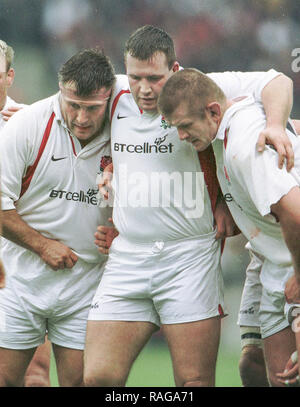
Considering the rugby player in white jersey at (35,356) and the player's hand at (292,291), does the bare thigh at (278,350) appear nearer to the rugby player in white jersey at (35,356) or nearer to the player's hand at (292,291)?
the player's hand at (292,291)

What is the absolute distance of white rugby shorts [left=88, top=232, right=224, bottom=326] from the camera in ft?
9.28

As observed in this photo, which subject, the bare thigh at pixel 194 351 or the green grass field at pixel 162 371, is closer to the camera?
the bare thigh at pixel 194 351

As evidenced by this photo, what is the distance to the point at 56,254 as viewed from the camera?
3.01 metres

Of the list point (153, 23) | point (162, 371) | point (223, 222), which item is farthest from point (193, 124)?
point (162, 371)

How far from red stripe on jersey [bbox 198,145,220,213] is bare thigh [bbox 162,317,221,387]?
0.52m

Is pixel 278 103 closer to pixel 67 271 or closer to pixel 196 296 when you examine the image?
pixel 196 296

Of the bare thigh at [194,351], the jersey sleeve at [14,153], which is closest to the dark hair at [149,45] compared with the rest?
the jersey sleeve at [14,153]

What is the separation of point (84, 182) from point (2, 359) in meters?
0.83

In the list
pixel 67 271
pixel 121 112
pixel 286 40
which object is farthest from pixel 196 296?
pixel 286 40

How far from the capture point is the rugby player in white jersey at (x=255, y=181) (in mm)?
2420

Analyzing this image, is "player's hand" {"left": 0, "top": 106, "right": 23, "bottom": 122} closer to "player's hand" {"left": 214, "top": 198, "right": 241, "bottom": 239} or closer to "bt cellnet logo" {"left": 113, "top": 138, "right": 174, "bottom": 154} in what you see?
"bt cellnet logo" {"left": 113, "top": 138, "right": 174, "bottom": 154}

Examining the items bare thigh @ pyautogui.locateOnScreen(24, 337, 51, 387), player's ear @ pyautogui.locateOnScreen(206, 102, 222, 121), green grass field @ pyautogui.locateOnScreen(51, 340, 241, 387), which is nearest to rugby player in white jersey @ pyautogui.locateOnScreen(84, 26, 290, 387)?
player's ear @ pyautogui.locateOnScreen(206, 102, 222, 121)

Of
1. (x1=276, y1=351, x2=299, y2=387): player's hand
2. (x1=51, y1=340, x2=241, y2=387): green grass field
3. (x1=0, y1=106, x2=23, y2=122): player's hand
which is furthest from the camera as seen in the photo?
(x1=51, y1=340, x2=241, y2=387): green grass field

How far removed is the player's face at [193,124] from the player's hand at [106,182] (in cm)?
41
